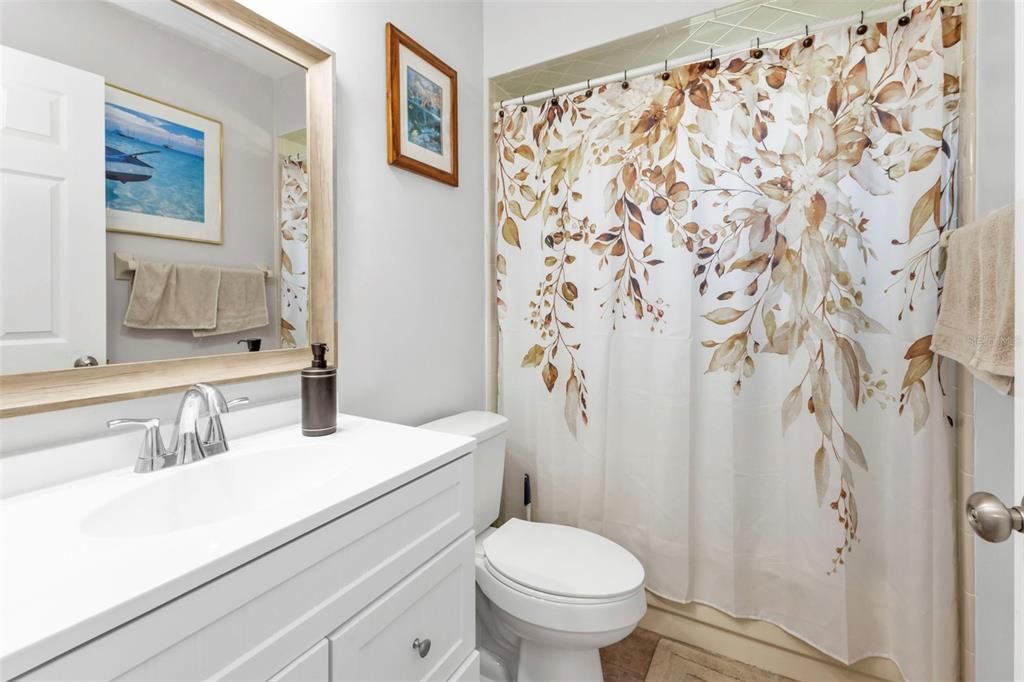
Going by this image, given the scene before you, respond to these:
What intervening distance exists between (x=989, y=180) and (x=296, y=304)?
1.68m

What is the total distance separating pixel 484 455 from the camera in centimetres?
146

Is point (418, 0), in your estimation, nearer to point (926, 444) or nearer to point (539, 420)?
point (539, 420)

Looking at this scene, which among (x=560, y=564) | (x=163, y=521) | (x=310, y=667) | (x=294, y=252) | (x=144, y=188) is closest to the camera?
(x=310, y=667)

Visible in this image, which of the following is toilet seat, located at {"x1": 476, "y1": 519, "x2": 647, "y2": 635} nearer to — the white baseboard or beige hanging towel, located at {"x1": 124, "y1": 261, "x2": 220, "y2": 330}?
the white baseboard

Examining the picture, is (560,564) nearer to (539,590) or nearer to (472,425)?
(539,590)

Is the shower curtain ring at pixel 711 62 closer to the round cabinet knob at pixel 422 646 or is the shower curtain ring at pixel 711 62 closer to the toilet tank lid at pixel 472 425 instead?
the toilet tank lid at pixel 472 425

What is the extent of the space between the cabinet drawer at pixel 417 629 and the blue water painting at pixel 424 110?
1194mm

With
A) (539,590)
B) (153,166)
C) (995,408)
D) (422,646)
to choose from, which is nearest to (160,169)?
(153,166)

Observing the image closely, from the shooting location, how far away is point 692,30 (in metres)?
1.56

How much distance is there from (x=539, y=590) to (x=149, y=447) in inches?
35.6

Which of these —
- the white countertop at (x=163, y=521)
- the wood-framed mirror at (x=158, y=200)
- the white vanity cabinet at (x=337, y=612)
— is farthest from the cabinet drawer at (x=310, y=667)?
the wood-framed mirror at (x=158, y=200)

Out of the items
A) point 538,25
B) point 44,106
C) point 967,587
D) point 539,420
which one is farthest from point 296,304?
point 967,587

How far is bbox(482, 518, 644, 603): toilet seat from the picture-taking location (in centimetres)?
116

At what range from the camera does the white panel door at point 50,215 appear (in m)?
0.73
